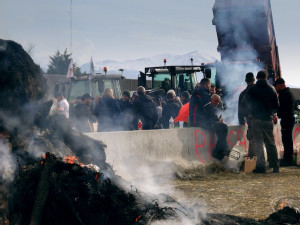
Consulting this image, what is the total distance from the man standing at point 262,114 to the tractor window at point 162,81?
8405 mm

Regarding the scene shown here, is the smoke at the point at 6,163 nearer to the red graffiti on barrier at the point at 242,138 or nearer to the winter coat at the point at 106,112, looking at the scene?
the winter coat at the point at 106,112

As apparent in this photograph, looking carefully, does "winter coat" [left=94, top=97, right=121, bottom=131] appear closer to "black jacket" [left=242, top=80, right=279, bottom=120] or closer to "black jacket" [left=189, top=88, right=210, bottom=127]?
"black jacket" [left=189, top=88, right=210, bottom=127]

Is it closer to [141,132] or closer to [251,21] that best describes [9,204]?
[141,132]

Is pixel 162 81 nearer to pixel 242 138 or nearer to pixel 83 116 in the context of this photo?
pixel 242 138

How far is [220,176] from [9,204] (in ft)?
22.4

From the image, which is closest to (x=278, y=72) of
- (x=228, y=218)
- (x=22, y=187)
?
(x=228, y=218)

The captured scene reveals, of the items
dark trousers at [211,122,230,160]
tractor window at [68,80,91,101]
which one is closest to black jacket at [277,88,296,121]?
dark trousers at [211,122,230,160]

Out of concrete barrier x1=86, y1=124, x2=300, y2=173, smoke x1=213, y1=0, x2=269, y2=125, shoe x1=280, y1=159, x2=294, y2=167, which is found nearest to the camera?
concrete barrier x1=86, y1=124, x2=300, y2=173

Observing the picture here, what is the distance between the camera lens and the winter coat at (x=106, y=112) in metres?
12.7

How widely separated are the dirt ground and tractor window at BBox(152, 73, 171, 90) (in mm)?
8837

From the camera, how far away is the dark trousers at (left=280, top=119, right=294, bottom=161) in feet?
46.2

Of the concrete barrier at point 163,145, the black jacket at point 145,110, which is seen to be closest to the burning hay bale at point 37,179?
the concrete barrier at point 163,145

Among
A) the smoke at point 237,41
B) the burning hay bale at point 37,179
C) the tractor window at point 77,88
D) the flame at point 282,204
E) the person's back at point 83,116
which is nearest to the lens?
the burning hay bale at point 37,179

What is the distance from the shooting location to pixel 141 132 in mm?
10977
